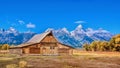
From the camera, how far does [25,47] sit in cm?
8712

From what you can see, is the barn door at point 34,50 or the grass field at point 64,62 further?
the barn door at point 34,50

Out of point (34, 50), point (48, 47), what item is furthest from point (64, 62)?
point (48, 47)

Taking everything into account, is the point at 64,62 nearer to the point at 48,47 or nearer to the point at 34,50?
the point at 34,50

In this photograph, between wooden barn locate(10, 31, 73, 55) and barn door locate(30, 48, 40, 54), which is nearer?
barn door locate(30, 48, 40, 54)

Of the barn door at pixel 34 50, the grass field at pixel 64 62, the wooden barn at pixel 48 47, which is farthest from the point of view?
the wooden barn at pixel 48 47

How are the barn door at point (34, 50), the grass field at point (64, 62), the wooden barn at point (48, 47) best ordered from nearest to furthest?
the grass field at point (64, 62)
the barn door at point (34, 50)
the wooden barn at point (48, 47)

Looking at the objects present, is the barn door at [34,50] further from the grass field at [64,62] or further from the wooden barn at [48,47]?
the grass field at [64,62]

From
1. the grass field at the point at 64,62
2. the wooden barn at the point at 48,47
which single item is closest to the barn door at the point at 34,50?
the wooden barn at the point at 48,47

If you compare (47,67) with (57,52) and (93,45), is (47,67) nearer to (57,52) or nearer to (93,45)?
(57,52)

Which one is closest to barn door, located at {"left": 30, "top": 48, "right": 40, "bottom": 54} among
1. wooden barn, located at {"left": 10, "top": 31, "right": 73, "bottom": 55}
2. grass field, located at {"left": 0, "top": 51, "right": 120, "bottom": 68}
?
wooden barn, located at {"left": 10, "top": 31, "right": 73, "bottom": 55}

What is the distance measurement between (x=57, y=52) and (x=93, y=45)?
77784 mm

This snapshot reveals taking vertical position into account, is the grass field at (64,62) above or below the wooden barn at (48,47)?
below

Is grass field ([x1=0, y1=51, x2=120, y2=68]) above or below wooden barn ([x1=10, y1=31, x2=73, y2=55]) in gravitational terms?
below

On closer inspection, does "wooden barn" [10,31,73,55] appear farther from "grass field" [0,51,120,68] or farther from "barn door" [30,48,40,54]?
"grass field" [0,51,120,68]
